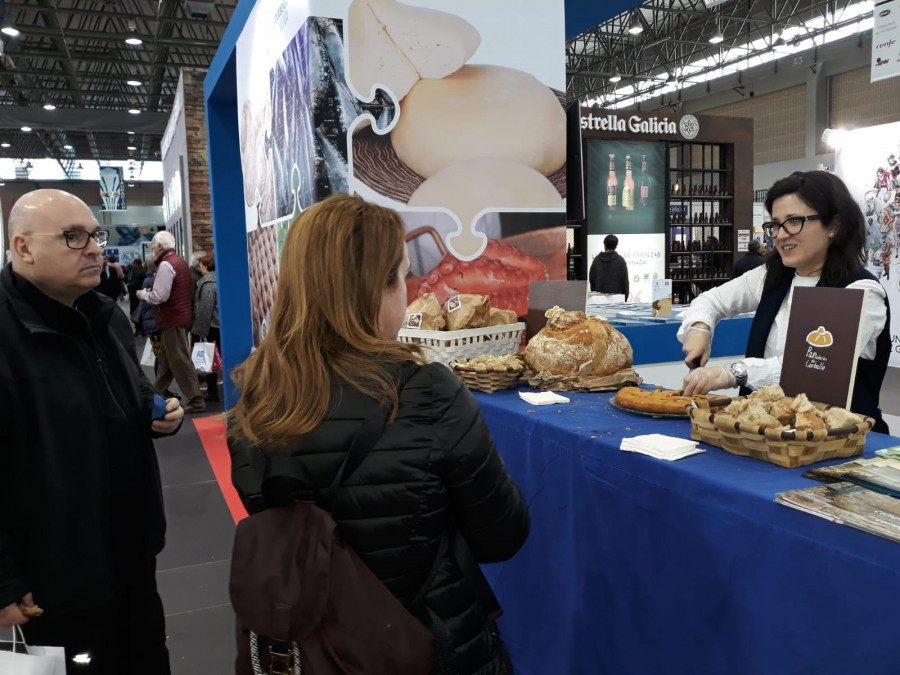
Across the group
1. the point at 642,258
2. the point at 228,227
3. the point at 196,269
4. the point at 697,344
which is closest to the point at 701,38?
the point at 642,258

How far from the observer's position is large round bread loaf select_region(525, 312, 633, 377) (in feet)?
7.86

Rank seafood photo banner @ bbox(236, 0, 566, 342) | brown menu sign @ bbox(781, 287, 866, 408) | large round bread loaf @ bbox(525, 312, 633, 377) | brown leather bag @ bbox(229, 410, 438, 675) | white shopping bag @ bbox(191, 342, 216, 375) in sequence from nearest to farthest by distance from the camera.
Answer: brown leather bag @ bbox(229, 410, 438, 675), brown menu sign @ bbox(781, 287, 866, 408), large round bread loaf @ bbox(525, 312, 633, 377), seafood photo banner @ bbox(236, 0, 566, 342), white shopping bag @ bbox(191, 342, 216, 375)

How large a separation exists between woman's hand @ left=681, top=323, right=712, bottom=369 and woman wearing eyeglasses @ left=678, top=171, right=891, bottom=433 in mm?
161

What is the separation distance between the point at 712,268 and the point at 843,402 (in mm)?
11010

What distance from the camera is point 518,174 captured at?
369cm

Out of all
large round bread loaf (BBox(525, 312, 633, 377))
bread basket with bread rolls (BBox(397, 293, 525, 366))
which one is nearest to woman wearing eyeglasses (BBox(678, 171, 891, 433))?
large round bread loaf (BBox(525, 312, 633, 377))

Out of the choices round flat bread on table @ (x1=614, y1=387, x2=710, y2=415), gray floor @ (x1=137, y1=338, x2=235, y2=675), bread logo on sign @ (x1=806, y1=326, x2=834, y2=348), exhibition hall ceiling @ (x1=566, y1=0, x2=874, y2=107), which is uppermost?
exhibition hall ceiling @ (x1=566, y1=0, x2=874, y2=107)

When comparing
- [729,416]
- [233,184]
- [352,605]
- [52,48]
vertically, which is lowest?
[352,605]

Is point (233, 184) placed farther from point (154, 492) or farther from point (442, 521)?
point (442, 521)

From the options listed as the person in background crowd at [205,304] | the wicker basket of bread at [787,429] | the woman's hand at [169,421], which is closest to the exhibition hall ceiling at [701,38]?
the person in background crowd at [205,304]

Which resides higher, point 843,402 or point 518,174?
point 518,174

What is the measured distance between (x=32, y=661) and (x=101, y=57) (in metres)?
19.7

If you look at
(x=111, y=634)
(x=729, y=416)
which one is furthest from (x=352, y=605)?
(x=111, y=634)

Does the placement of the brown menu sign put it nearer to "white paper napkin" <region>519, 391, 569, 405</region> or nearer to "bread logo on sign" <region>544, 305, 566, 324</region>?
"white paper napkin" <region>519, 391, 569, 405</region>
